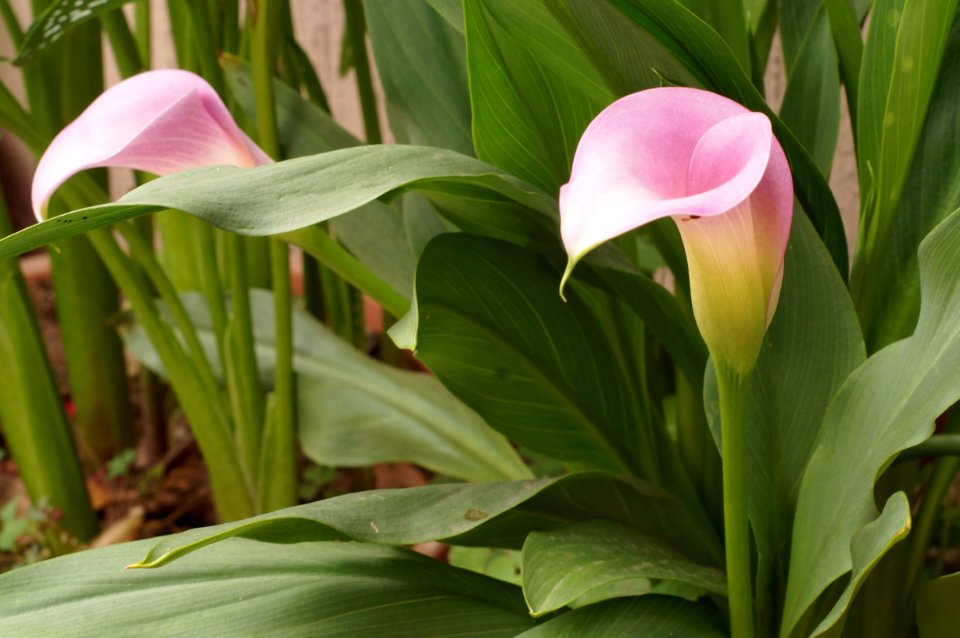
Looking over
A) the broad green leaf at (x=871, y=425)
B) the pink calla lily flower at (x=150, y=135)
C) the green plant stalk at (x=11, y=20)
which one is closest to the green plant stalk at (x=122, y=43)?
the green plant stalk at (x=11, y=20)

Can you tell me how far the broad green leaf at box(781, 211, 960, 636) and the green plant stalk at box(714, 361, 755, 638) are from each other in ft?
0.06

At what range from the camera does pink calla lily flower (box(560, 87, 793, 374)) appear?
0.20m

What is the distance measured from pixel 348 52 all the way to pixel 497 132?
45cm

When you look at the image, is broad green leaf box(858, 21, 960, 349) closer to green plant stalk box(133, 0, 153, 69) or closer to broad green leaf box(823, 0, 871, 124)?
broad green leaf box(823, 0, 871, 124)

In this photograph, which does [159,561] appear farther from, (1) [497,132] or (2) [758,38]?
(2) [758,38]

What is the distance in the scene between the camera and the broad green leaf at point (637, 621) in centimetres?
33

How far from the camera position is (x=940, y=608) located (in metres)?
0.36

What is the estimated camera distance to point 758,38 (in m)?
0.53

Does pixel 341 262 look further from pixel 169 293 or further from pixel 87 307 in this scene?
pixel 87 307

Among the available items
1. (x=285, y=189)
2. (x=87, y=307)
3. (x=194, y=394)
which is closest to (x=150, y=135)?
(x=285, y=189)

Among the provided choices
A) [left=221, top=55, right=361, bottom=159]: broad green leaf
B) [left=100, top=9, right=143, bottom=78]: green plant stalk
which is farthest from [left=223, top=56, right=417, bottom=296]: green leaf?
[left=100, top=9, right=143, bottom=78]: green plant stalk

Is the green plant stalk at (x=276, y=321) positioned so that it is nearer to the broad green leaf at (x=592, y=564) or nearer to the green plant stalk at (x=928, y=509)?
the broad green leaf at (x=592, y=564)

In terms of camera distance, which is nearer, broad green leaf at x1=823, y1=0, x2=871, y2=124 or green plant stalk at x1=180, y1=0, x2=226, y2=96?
broad green leaf at x1=823, y1=0, x2=871, y2=124

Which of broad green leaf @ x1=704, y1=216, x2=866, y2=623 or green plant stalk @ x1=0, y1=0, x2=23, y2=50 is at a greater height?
green plant stalk @ x1=0, y1=0, x2=23, y2=50
